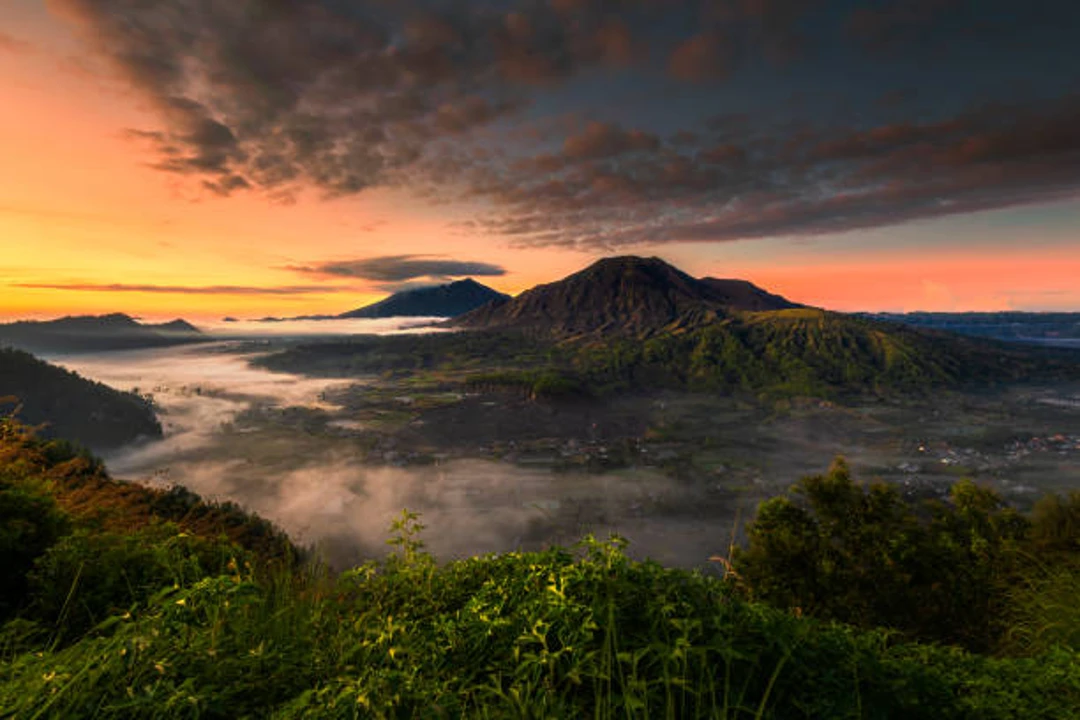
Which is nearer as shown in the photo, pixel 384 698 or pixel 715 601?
pixel 384 698

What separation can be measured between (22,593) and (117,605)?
1471 millimetres

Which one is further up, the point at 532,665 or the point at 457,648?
the point at 532,665

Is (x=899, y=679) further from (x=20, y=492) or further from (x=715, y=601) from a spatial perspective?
(x=20, y=492)

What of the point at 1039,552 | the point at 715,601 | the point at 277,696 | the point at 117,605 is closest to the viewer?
the point at 277,696

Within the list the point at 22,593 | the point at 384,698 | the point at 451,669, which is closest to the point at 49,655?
the point at 384,698

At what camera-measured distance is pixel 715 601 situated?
13.6 feet

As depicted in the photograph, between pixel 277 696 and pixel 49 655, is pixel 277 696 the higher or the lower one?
the lower one

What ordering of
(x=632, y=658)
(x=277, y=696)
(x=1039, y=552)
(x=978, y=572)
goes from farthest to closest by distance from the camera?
(x=978, y=572)
(x=1039, y=552)
(x=277, y=696)
(x=632, y=658)

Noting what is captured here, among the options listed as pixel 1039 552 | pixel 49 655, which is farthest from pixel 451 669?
pixel 1039 552

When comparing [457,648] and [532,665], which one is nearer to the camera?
[532,665]

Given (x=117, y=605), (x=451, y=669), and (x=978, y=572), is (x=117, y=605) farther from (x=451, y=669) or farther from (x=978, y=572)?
(x=978, y=572)

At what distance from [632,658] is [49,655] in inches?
167

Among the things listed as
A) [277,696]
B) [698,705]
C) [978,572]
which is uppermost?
[698,705]

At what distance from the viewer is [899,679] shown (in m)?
3.54
